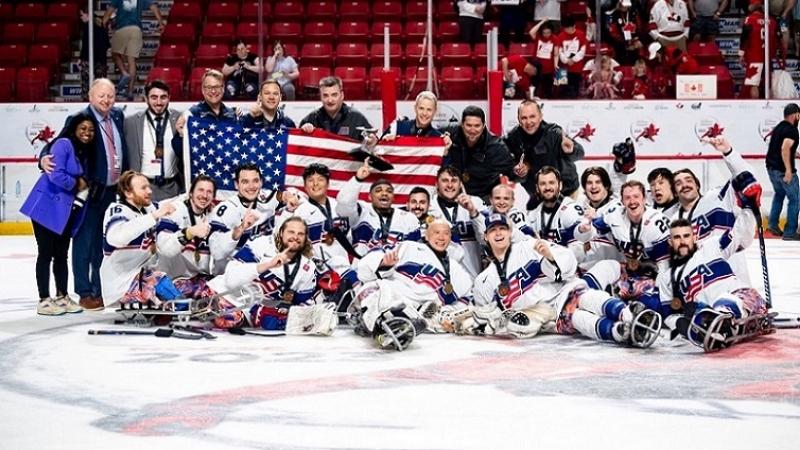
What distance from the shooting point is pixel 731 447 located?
4.25 m

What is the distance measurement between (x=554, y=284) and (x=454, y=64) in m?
7.65

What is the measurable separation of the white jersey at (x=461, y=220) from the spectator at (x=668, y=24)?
6900mm

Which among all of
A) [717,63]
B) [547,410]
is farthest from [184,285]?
[717,63]

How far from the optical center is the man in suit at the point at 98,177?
26.0ft

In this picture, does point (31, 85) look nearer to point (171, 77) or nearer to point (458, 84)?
point (171, 77)

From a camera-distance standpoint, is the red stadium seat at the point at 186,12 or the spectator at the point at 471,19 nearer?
the spectator at the point at 471,19

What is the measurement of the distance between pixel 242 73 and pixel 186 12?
2568 mm

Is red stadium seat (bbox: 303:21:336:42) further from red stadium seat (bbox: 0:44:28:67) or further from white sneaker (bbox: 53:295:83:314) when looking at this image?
white sneaker (bbox: 53:295:83:314)

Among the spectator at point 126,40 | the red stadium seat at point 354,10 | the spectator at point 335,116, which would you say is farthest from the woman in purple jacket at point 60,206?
the red stadium seat at point 354,10

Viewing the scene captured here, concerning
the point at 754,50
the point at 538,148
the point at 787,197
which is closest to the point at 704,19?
the point at 754,50

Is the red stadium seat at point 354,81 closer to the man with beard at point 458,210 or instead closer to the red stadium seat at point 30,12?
the red stadium seat at point 30,12

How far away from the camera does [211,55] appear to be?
1491cm

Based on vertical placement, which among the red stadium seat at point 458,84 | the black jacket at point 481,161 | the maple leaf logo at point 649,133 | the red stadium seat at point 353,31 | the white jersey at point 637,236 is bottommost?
the white jersey at point 637,236

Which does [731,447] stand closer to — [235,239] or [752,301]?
[752,301]
